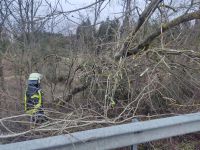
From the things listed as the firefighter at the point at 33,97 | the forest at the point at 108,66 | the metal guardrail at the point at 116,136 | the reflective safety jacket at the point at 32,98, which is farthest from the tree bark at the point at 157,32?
the metal guardrail at the point at 116,136

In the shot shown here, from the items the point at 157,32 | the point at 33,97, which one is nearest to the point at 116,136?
the point at 33,97

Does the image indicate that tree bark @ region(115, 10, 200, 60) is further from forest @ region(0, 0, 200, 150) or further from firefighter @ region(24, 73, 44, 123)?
firefighter @ region(24, 73, 44, 123)

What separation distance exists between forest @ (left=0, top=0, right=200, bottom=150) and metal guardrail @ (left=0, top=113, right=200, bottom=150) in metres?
0.57

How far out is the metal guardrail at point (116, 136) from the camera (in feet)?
10.8

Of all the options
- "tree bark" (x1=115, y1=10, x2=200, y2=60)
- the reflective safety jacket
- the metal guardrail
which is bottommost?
the metal guardrail

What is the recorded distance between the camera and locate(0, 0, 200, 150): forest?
17.0ft

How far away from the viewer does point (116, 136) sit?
12.1 ft

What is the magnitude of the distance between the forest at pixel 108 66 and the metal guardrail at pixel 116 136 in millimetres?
572

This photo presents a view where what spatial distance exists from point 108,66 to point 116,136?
2643 mm

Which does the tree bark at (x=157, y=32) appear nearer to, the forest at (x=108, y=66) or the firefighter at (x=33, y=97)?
the forest at (x=108, y=66)

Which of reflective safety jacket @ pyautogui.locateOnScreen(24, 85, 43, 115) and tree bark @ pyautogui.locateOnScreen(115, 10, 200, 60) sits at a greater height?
tree bark @ pyautogui.locateOnScreen(115, 10, 200, 60)

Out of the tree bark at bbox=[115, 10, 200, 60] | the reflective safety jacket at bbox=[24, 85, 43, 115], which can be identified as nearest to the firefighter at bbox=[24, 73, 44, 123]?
the reflective safety jacket at bbox=[24, 85, 43, 115]

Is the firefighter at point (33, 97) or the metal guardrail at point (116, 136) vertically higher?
the firefighter at point (33, 97)

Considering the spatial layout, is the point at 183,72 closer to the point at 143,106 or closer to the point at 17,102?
the point at 143,106
